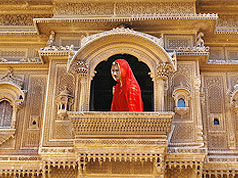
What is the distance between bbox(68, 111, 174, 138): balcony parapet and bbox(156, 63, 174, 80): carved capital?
38.5 inches

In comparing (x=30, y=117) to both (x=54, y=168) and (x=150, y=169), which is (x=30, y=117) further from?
(x=150, y=169)

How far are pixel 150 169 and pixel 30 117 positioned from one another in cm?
294

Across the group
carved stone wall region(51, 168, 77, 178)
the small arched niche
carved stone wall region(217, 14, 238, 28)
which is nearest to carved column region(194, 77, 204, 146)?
carved stone wall region(217, 14, 238, 28)

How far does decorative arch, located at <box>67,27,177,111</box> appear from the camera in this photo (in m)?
8.83

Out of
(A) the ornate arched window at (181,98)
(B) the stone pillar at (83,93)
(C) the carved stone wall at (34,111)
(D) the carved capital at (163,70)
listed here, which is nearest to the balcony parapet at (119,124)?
(B) the stone pillar at (83,93)

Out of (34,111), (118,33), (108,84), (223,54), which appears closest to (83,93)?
(34,111)

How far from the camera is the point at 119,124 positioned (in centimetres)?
829

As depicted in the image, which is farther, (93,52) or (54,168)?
(93,52)

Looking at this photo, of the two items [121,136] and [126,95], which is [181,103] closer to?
[126,95]

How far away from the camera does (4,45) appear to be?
1032 centimetres

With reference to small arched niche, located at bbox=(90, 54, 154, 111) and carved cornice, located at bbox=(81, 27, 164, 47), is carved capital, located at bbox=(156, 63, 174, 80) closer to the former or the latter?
carved cornice, located at bbox=(81, 27, 164, 47)

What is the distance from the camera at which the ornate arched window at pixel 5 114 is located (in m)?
9.46

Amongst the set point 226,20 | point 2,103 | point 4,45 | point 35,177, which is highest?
point 226,20

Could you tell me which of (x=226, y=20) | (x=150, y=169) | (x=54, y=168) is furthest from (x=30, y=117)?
Result: (x=226, y=20)
